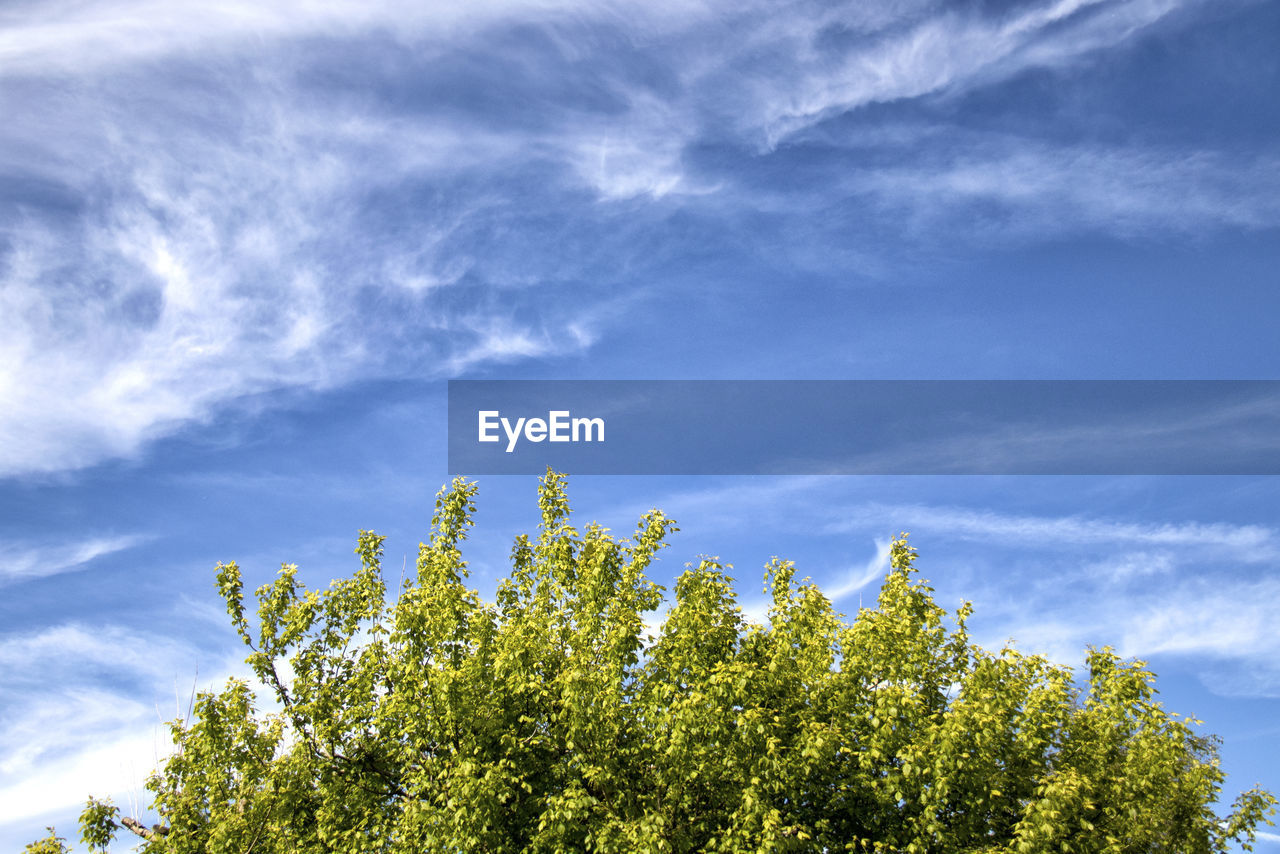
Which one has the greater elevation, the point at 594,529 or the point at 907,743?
the point at 594,529

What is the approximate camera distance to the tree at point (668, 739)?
18109mm

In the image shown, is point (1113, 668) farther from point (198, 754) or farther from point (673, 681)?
point (198, 754)

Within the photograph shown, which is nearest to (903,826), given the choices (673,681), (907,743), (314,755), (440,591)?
(907,743)

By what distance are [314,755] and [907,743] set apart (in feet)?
44.2

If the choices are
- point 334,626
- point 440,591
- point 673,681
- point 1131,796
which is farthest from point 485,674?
point 1131,796

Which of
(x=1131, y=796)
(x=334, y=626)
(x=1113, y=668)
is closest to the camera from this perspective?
(x=1131, y=796)

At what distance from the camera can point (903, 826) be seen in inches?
738

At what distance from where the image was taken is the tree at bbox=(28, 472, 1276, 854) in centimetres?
1811

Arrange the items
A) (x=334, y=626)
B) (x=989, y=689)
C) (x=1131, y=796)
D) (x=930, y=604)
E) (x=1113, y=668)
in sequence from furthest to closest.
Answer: (x=334, y=626), (x=930, y=604), (x=1113, y=668), (x=989, y=689), (x=1131, y=796)

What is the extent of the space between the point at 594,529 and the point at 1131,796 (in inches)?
486

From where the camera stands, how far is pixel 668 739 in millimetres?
18719

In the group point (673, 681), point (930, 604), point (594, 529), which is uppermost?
point (594, 529)

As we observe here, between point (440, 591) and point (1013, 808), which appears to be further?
point (440, 591)

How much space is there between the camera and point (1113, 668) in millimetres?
21328
